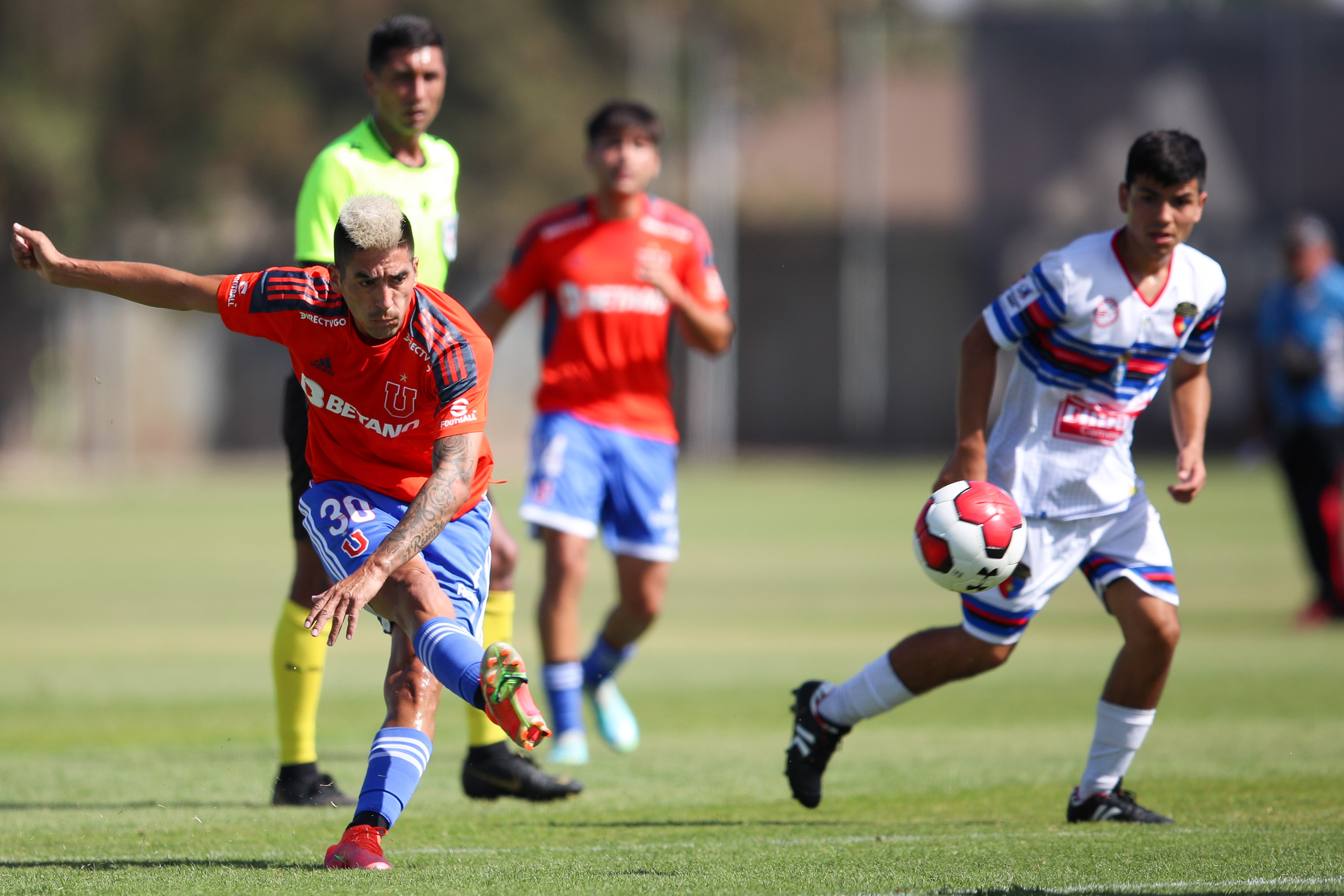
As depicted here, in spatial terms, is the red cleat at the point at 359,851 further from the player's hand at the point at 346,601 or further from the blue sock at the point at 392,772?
the player's hand at the point at 346,601

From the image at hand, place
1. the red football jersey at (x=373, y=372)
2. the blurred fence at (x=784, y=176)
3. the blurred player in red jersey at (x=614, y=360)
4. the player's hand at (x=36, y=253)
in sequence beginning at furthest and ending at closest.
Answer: the blurred fence at (x=784, y=176), the blurred player in red jersey at (x=614, y=360), the player's hand at (x=36, y=253), the red football jersey at (x=373, y=372)

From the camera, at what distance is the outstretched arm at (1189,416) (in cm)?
583

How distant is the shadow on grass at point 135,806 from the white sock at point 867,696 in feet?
7.16

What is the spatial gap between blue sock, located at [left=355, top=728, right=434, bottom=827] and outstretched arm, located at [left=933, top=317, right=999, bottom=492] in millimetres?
2000

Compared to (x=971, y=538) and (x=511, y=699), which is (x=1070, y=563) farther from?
(x=511, y=699)

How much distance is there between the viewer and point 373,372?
4965 mm

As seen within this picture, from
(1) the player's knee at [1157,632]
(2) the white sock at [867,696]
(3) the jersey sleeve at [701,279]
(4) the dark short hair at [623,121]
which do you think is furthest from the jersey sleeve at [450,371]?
(3) the jersey sleeve at [701,279]

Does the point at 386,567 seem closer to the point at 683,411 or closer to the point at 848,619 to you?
the point at 848,619

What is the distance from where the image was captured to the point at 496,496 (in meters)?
25.5

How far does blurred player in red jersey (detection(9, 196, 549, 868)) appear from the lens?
4.69 m

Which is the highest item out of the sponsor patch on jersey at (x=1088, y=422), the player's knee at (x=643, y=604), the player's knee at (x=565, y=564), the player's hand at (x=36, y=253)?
the player's hand at (x=36, y=253)

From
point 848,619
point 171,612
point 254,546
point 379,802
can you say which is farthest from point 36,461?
point 379,802

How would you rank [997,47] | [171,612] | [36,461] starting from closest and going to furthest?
[171,612] → [997,47] → [36,461]

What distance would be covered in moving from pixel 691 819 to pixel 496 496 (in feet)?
65.3
